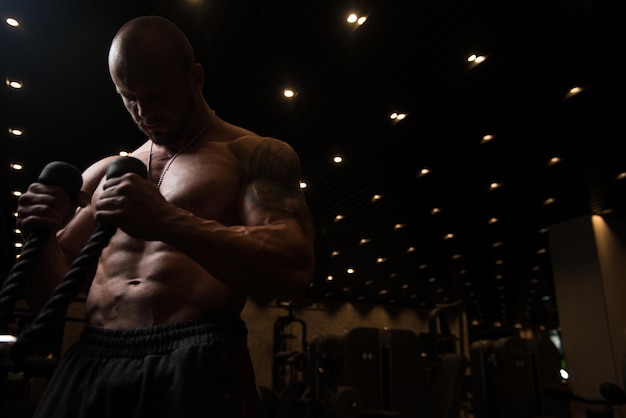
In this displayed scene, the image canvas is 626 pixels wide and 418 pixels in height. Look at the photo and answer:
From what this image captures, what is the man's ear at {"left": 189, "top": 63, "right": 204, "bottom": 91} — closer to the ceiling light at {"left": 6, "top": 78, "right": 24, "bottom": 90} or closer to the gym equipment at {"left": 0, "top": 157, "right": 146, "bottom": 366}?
the gym equipment at {"left": 0, "top": 157, "right": 146, "bottom": 366}

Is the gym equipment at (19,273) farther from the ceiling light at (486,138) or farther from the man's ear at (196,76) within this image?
the ceiling light at (486,138)

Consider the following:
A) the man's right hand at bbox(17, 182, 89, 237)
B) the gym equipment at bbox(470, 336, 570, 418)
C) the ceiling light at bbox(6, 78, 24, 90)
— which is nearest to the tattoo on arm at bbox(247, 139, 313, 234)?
the man's right hand at bbox(17, 182, 89, 237)

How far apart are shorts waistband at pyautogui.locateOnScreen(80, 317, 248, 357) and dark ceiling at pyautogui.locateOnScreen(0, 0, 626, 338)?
378 centimetres

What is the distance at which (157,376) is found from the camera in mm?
844

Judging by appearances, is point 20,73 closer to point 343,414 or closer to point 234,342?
point 343,414

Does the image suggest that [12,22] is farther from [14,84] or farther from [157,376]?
[157,376]

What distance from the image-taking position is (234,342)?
36.2 inches

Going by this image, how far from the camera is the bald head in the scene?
945 mm

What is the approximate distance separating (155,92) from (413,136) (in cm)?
544

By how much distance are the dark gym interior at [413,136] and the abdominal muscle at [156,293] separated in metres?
0.29

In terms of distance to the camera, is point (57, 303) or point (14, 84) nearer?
point (57, 303)

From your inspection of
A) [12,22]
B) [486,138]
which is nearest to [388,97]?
[486,138]

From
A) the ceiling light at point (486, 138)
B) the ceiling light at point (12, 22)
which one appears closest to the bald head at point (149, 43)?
the ceiling light at point (12, 22)

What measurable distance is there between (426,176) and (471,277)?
6.76 metres
